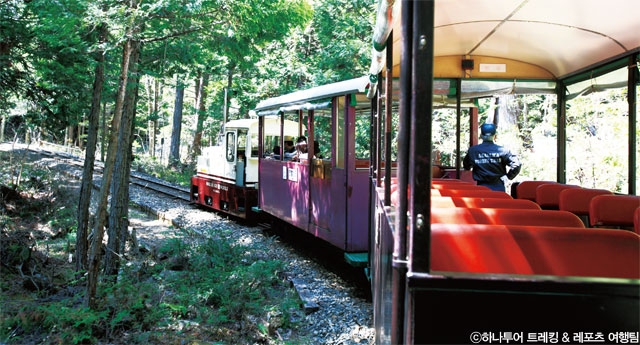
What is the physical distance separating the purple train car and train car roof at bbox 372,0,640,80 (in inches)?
60.9

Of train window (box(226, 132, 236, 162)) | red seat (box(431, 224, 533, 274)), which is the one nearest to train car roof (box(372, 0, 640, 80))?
red seat (box(431, 224, 533, 274))

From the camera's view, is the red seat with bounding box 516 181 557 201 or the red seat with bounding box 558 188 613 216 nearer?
the red seat with bounding box 558 188 613 216

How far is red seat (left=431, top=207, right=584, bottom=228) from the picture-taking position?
9.37 ft

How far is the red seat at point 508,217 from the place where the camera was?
286 cm

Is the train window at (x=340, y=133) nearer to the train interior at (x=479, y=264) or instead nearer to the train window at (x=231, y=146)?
the train interior at (x=479, y=264)

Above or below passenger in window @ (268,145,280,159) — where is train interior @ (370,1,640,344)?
below

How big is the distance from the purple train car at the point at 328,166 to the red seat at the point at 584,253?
4833 mm

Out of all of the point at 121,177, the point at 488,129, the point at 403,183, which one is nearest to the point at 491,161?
the point at 488,129

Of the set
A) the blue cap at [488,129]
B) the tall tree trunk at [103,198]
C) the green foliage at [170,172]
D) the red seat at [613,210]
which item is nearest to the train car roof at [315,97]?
the blue cap at [488,129]

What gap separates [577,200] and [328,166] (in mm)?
4105

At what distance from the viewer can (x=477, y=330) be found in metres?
1.86

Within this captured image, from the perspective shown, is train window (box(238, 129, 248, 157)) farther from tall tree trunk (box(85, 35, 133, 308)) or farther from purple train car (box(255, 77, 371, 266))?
tall tree trunk (box(85, 35, 133, 308))

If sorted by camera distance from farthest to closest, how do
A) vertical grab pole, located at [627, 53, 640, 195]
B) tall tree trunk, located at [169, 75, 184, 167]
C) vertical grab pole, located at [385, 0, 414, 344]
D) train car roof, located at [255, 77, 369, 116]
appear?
tall tree trunk, located at [169, 75, 184, 167] < train car roof, located at [255, 77, 369, 116] < vertical grab pole, located at [627, 53, 640, 195] < vertical grab pole, located at [385, 0, 414, 344]

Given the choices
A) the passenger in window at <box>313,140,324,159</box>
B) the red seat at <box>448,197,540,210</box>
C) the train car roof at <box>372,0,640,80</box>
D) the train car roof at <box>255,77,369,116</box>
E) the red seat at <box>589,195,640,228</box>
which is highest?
the train car roof at <box>372,0,640,80</box>
